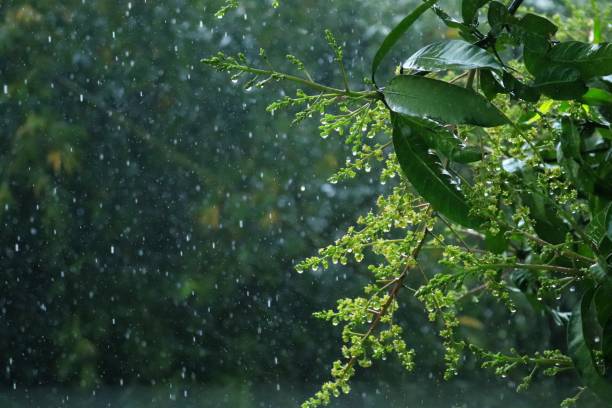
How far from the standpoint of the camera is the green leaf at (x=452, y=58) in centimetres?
28

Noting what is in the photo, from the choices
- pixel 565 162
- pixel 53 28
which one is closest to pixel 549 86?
pixel 565 162

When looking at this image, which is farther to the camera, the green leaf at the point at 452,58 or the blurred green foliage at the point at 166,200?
the blurred green foliage at the point at 166,200

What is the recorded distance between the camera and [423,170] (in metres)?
0.31

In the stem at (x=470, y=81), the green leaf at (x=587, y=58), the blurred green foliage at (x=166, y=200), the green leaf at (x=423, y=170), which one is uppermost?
the green leaf at (x=587, y=58)

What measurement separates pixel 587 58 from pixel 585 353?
0.37ft

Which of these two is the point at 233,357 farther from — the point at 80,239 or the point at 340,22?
the point at 340,22

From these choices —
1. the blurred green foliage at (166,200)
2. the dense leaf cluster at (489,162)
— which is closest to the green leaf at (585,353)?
the dense leaf cluster at (489,162)

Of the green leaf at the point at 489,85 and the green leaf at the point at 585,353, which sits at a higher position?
the green leaf at the point at 489,85

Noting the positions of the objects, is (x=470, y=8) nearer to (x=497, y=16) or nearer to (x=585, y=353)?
(x=497, y=16)

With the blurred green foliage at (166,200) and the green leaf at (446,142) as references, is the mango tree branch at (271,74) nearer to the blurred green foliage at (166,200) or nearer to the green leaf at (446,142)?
the green leaf at (446,142)

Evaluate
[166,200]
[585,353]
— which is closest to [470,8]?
[585,353]

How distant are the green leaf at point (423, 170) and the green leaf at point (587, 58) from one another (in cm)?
6

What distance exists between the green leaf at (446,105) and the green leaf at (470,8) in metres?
0.04

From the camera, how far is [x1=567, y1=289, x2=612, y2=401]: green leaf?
12.5 inches
